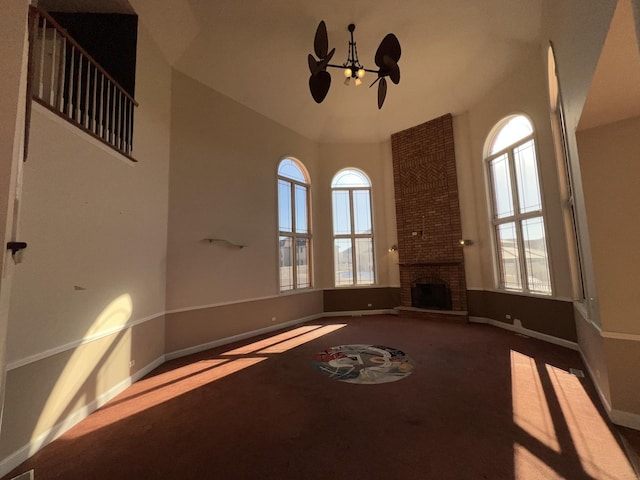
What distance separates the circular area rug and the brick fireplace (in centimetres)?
290

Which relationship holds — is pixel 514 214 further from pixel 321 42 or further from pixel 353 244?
pixel 321 42

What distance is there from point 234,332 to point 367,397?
3130 mm

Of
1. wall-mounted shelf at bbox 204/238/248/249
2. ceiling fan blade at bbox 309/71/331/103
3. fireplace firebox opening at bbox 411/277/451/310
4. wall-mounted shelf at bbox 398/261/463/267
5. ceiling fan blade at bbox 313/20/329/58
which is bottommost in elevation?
fireplace firebox opening at bbox 411/277/451/310

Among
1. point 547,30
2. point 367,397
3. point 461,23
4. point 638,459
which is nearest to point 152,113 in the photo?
point 367,397

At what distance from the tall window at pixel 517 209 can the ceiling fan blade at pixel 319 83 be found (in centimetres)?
395

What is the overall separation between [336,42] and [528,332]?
6.46 metres

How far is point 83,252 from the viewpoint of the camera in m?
2.82

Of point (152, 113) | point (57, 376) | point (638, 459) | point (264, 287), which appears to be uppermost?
point (152, 113)

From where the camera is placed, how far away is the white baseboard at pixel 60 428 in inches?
82.0

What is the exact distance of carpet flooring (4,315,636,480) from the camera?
200 cm

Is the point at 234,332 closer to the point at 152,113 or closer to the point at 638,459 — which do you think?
the point at 152,113

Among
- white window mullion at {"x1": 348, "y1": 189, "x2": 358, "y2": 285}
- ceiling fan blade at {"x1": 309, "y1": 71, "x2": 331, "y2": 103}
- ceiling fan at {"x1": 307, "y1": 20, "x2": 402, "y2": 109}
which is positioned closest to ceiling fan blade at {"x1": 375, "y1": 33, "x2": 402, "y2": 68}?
ceiling fan at {"x1": 307, "y1": 20, "x2": 402, "y2": 109}

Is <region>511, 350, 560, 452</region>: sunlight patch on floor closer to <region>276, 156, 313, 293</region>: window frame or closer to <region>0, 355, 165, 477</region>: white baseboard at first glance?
<region>0, 355, 165, 477</region>: white baseboard

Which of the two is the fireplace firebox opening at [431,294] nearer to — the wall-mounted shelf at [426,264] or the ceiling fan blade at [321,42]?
the wall-mounted shelf at [426,264]
